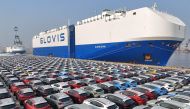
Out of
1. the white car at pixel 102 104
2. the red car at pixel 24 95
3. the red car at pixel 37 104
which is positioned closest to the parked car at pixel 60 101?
the red car at pixel 37 104

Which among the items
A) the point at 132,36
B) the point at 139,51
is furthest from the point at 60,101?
the point at 132,36

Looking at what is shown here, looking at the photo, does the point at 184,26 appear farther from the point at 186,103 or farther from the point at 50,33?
the point at 50,33

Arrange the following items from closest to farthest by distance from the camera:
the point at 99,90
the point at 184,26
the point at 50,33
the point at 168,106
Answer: the point at 168,106, the point at 99,90, the point at 184,26, the point at 50,33

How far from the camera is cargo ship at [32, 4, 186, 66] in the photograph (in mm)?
46031

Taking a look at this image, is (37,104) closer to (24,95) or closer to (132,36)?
(24,95)

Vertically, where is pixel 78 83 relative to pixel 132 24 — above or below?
below

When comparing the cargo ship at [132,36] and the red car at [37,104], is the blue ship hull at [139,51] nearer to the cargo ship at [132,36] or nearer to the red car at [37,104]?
the cargo ship at [132,36]

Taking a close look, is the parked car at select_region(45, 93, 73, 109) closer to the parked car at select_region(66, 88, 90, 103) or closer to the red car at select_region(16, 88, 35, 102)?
the parked car at select_region(66, 88, 90, 103)

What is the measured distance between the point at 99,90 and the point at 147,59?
31981mm

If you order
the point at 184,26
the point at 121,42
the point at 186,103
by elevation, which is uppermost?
the point at 184,26

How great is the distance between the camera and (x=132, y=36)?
4928 centimetres

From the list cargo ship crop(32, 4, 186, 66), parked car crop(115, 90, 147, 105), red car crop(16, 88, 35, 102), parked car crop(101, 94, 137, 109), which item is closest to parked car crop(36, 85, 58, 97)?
red car crop(16, 88, 35, 102)

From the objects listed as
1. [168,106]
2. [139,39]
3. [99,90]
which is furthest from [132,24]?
[168,106]

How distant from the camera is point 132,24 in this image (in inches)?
1955
